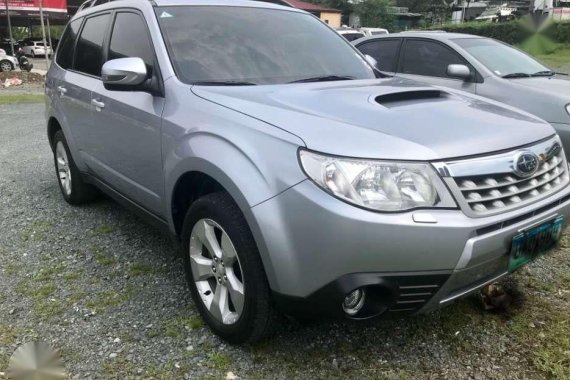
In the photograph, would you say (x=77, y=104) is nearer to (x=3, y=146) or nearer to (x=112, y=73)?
(x=112, y=73)

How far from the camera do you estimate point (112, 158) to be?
3533 mm

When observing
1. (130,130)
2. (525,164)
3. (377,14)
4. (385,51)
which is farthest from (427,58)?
(377,14)

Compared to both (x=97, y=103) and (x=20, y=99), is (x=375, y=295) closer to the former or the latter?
(x=97, y=103)

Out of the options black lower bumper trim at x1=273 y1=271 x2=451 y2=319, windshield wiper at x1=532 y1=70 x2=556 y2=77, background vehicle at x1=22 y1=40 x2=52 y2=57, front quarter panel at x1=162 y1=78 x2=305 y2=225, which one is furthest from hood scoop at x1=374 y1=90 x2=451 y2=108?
background vehicle at x1=22 y1=40 x2=52 y2=57

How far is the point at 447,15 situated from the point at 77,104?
191 feet

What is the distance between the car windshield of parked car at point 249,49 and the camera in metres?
3.00

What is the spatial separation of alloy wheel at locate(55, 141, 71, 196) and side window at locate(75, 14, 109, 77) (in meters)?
0.82

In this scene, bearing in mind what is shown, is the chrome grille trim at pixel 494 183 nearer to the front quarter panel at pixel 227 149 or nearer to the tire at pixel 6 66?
the front quarter panel at pixel 227 149

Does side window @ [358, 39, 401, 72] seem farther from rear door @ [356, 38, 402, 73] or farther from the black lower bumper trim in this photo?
the black lower bumper trim

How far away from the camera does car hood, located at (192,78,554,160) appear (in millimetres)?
2094

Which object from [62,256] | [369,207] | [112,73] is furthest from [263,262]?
[62,256]

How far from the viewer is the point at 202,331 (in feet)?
8.97

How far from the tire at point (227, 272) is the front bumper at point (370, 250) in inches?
4.4

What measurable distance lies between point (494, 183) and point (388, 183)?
0.48 m
